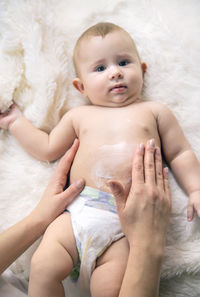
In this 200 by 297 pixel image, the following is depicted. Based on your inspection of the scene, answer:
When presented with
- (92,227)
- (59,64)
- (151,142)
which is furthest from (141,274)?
(59,64)

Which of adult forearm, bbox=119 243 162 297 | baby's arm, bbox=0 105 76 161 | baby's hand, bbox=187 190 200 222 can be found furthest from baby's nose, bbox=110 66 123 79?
adult forearm, bbox=119 243 162 297

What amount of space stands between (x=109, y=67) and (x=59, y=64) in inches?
10.0

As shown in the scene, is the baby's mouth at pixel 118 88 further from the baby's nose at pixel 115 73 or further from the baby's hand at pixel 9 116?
the baby's hand at pixel 9 116

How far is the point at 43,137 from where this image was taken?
1.26 m

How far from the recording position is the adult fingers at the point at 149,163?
3.40ft

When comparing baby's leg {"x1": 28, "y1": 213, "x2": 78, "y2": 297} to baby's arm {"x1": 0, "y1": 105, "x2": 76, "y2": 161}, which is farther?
baby's arm {"x1": 0, "y1": 105, "x2": 76, "y2": 161}

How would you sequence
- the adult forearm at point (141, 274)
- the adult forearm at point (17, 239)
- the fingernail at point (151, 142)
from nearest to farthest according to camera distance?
the adult forearm at point (141, 274) < the adult forearm at point (17, 239) < the fingernail at point (151, 142)

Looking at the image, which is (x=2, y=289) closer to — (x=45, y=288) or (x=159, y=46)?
(x=45, y=288)

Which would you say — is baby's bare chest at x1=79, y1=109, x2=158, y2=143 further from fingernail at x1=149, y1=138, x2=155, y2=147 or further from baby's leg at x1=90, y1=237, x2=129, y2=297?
baby's leg at x1=90, y1=237, x2=129, y2=297

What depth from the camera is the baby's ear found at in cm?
131

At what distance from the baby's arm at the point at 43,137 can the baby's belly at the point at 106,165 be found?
136mm

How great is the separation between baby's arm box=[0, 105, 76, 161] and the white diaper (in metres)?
0.25

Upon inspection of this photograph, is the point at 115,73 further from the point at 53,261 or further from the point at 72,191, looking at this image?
the point at 53,261

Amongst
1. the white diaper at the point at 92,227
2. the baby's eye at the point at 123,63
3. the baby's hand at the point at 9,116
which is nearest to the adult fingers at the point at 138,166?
the white diaper at the point at 92,227
